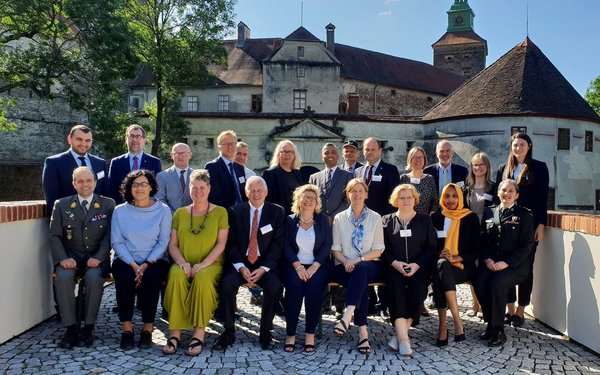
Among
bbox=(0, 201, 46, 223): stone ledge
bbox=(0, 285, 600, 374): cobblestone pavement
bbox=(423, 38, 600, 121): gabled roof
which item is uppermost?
bbox=(423, 38, 600, 121): gabled roof

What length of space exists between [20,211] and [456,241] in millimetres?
4514

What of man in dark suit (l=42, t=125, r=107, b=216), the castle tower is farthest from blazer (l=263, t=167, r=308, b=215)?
the castle tower

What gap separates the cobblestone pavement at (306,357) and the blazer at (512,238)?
0.83m

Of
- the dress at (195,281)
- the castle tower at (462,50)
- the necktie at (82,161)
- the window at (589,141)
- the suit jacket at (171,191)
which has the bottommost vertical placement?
the dress at (195,281)

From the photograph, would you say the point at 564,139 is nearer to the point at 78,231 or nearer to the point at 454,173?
the point at 454,173

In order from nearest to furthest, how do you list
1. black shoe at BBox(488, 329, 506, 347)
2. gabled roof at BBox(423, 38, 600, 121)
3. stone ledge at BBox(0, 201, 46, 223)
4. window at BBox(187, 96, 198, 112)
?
stone ledge at BBox(0, 201, 46, 223) < black shoe at BBox(488, 329, 506, 347) < gabled roof at BBox(423, 38, 600, 121) < window at BBox(187, 96, 198, 112)

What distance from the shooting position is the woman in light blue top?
4691 mm

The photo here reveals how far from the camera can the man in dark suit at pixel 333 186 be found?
5.93 m

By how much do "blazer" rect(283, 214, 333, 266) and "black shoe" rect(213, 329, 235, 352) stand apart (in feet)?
2.98

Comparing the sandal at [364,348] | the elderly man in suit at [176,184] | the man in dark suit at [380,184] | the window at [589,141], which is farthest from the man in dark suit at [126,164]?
the window at [589,141]

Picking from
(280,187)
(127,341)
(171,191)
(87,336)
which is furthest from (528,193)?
(87,336)

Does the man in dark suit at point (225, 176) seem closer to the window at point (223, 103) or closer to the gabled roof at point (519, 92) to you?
the gabled roof at point (519, 92)

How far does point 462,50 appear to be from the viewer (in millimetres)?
54719

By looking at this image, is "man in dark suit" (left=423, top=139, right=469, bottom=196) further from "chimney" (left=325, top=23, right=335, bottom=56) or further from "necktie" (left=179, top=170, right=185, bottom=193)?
"chimney" (left=325, top=23, right=335, bottom=56)
